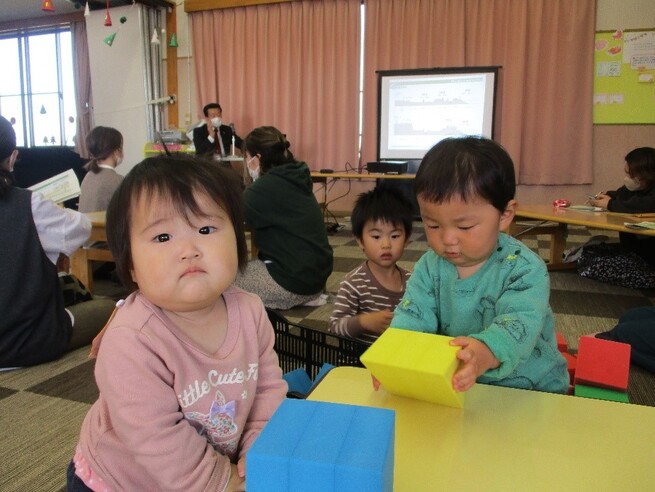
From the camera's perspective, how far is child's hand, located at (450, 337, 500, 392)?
0.58m

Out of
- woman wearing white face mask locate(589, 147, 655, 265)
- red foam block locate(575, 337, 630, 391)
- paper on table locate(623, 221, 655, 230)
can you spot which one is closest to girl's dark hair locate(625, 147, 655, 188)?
woman wearing white face mask locate(589, 147, 655, 265)

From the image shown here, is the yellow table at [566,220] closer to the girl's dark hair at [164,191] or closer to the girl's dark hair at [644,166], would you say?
the girl's dark hair at [644,166]

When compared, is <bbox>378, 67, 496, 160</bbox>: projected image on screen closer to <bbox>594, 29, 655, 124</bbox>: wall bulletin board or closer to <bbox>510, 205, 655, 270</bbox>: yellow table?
<bbox>594, 29, 655, 124</bbox>: wall bulletin board

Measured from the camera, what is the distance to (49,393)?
168 cm

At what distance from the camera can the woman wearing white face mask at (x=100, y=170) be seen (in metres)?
2.95

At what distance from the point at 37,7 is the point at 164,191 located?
7914 millimetres

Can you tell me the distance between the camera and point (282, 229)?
246 centimetres

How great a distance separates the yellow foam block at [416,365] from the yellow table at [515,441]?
0.02m

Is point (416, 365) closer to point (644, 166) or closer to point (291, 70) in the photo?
point (644, 166)

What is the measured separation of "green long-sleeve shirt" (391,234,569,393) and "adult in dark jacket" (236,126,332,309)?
5.12 feet

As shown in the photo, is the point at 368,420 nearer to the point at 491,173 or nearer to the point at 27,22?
the point at 491,173

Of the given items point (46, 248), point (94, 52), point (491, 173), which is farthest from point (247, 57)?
point (491, 173)

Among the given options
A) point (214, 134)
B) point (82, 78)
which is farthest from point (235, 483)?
point (82, 78)

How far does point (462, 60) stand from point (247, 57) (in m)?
2.46
